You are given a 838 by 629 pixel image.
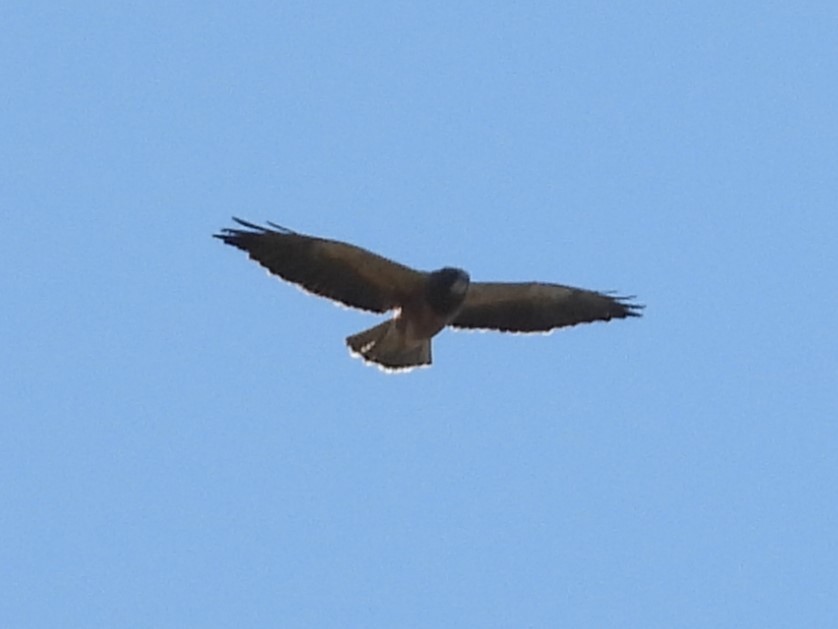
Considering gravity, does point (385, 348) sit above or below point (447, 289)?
below

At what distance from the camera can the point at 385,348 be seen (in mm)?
25938

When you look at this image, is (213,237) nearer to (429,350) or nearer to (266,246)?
(266,246)

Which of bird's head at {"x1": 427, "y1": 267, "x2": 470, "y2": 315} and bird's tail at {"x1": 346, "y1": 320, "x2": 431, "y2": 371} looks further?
bird's tail at {"x1": 346, "y1": 320, "x2": 431, "y2": 371}

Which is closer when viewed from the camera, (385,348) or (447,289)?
(447,289)

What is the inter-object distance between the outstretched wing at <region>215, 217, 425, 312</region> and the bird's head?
0.58 ft

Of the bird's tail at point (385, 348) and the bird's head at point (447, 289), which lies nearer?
the bird's head at point (447, 289)

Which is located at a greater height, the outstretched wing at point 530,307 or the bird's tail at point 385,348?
the outstretched wing at point 530,307

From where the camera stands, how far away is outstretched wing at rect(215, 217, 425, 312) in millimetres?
25266

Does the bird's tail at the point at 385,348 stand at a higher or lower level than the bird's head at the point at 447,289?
lower

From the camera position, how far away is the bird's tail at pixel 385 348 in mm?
25906

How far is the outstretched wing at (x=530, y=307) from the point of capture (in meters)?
26.3

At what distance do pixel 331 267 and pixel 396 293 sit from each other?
2.10ft

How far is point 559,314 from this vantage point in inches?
1057

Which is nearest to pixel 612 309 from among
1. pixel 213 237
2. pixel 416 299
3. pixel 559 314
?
pixel 559 314
